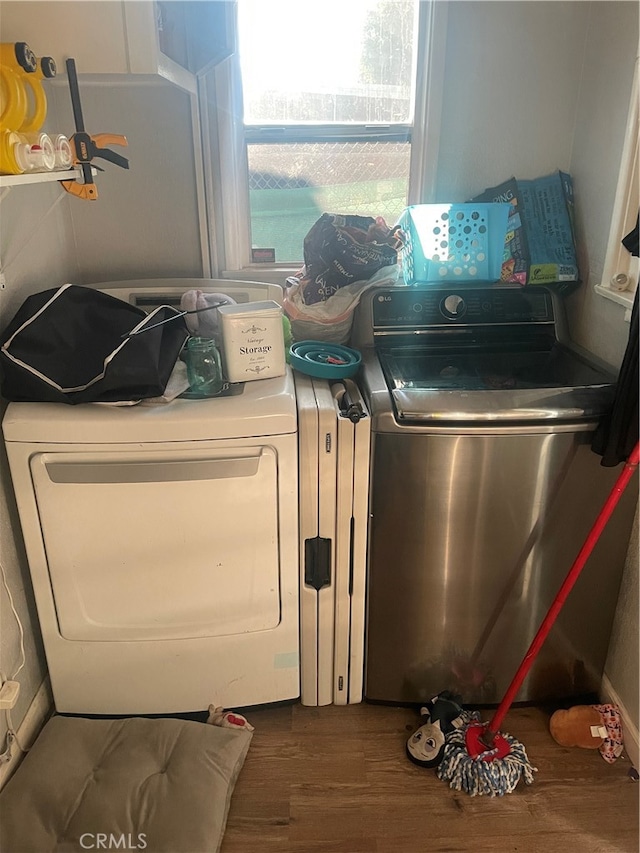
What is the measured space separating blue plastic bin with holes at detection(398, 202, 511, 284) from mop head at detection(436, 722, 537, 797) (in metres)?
1.26

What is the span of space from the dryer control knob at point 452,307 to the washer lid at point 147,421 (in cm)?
67

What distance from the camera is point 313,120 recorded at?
193cm

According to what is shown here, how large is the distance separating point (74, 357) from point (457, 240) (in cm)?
112

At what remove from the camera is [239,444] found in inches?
56.0

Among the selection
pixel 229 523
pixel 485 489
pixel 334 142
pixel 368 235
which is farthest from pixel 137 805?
pixel 334 142

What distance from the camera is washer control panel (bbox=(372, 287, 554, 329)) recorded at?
1853 millimetres

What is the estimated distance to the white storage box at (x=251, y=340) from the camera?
4.96 feet

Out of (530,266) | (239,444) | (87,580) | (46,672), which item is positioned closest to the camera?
(239,444)

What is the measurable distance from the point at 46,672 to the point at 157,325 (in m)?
1.04

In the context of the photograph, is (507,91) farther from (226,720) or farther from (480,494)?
(226,720)

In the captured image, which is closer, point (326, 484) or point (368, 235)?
point (326, 484)

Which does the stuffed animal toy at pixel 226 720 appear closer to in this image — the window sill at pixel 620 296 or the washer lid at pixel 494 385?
the washer lid at pixel 494 385

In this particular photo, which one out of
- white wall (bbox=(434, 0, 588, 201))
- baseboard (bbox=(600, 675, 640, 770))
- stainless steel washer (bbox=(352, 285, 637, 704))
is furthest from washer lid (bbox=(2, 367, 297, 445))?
baseboard (bbox=(600, 675, 640, 770))

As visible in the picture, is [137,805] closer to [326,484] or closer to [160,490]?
[160,490]
